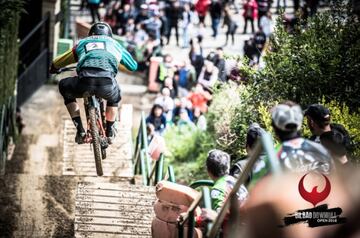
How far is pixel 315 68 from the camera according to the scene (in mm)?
10930

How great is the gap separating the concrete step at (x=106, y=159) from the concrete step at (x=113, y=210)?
242 centimetres

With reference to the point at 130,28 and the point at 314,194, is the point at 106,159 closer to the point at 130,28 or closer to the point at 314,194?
the point at 314,194

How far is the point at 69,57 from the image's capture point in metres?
10.4

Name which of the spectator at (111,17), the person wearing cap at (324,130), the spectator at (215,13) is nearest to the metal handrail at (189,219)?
the person wearing cap at (324,130)

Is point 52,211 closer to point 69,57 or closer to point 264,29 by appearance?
point 69,57

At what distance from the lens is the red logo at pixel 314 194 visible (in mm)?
6108

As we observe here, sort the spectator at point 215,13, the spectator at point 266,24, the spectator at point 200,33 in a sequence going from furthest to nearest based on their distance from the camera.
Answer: the spectator at point 215,13 < the spectator at point 200,33 < the spectator at point 266,24

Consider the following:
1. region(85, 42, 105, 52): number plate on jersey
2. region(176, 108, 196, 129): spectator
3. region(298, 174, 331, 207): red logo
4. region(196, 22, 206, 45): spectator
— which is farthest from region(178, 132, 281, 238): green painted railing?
region(196, 22, 206, 45): spectator

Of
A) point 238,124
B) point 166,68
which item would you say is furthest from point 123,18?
point 238,124

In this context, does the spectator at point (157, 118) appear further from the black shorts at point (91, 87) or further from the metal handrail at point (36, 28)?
the black shorts at point (91, 87)

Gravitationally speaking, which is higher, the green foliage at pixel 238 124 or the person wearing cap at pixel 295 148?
the person wearing cap at pixel 295 148

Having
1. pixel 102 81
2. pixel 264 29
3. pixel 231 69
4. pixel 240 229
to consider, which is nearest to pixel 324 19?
pixel 231 69

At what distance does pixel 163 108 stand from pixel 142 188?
7.68 m

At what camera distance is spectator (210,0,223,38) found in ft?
87.2
